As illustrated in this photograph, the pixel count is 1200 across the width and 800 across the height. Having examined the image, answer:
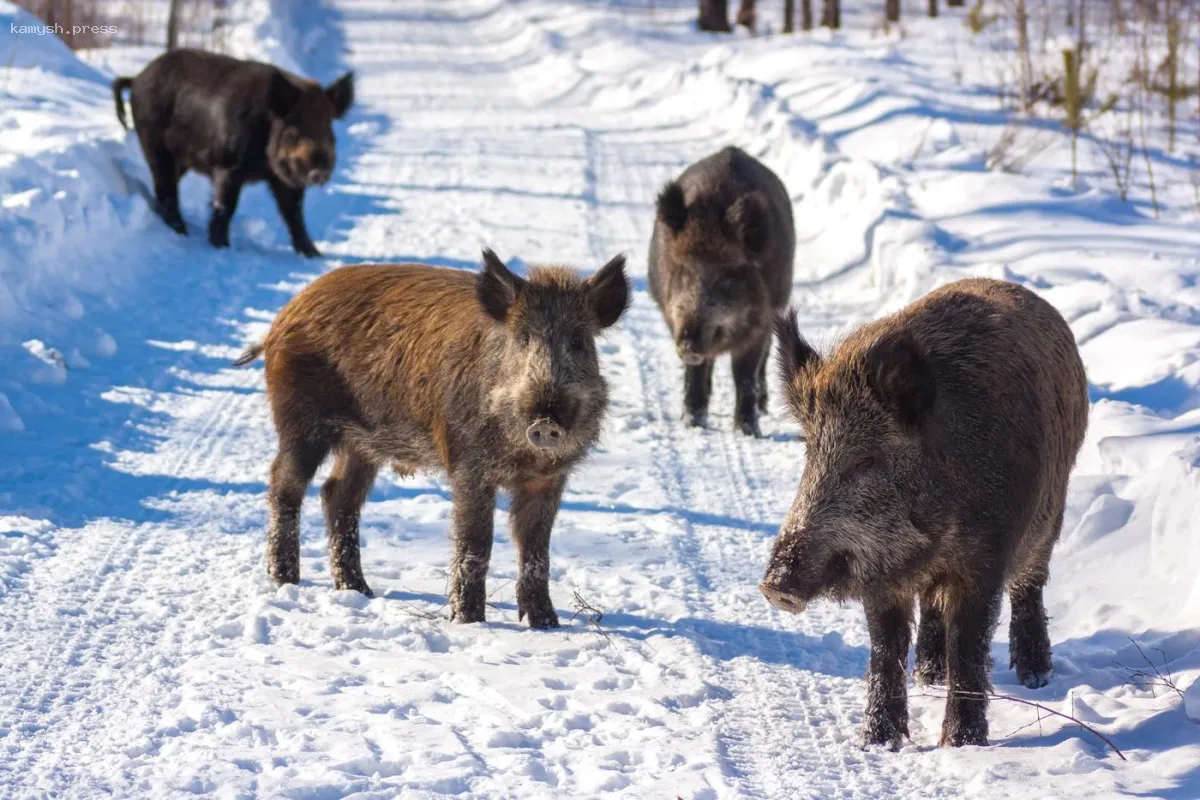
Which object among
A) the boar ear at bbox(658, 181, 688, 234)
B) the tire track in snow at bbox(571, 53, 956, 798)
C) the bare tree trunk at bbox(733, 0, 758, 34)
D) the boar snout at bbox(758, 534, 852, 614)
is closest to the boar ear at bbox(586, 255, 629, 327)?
the tire track in snow at bbox(571, 53, 956, 798)

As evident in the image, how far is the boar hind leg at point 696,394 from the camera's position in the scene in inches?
356

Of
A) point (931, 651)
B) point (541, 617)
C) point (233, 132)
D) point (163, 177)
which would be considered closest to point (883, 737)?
point (931, 651)

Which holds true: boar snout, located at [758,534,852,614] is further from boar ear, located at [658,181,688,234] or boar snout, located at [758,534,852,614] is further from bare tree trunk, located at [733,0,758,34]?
bare tree trunk, located at [733,0,758,34]

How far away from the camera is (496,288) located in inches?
233

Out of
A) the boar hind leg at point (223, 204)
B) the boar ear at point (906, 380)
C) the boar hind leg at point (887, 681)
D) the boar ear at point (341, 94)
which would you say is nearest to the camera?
the boar ear at point (906, 380)

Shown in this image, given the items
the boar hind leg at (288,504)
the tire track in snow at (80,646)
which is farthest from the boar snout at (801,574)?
the boar hind leg at (288,504)

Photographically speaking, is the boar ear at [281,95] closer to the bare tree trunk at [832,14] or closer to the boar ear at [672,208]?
the boar ear at [672,208]

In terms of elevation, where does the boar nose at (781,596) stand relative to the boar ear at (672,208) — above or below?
below

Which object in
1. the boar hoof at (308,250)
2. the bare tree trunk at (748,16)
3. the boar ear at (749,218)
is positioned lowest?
the boar hoof at (308,250)

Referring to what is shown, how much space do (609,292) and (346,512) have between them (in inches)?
62.8

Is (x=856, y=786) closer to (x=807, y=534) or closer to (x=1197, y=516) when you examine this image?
(x=807, y=534)

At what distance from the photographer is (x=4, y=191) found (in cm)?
1080

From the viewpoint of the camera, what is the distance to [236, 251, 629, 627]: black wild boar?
5.82 metres

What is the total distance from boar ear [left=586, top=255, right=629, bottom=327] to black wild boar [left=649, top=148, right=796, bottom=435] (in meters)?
2.84
